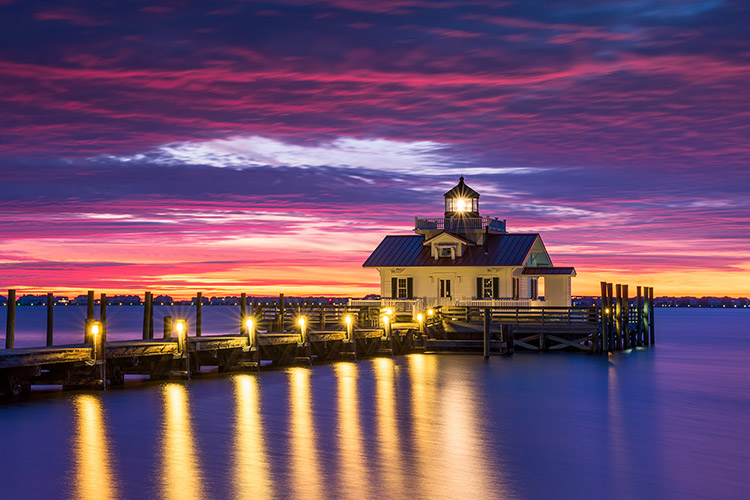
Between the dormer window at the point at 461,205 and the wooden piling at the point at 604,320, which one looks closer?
the wooden piling at the point at 604,320

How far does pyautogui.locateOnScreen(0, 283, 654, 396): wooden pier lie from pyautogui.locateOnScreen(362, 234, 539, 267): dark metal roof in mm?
3291

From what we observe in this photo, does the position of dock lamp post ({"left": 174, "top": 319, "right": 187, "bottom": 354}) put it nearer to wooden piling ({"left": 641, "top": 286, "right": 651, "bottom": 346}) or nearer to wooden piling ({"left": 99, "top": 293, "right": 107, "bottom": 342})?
wooden piling ({"left": 99, "top": 293, "right": 107, "bottom": 342})

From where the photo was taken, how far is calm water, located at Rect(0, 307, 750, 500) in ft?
54.2

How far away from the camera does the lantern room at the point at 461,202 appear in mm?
57812

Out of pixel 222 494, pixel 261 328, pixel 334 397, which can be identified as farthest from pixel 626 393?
pixel 261 328

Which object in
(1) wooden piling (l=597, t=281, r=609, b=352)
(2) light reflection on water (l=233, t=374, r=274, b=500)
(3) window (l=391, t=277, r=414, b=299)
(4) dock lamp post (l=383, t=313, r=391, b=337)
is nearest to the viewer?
(2) light reflection on water (l=233, t=374, r=274, b=500)

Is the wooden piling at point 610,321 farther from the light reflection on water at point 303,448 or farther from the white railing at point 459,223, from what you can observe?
the light reflection on water at point 303,448

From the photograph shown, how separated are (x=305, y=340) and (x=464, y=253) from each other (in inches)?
664

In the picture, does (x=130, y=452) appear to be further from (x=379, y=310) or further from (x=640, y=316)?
(x=640, y=316)

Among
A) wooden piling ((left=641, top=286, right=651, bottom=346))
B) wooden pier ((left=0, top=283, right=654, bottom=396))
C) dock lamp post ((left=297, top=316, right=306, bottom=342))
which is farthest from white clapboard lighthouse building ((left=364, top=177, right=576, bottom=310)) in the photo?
dock lamp post ((left=297, top=316, right=306, bottom=342))

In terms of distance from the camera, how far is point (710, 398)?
33562mm

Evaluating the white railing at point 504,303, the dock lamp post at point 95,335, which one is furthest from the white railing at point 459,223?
the dock lamp post at point 95,335

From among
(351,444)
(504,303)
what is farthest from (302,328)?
(351,444)

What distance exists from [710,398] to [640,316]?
91.4ft
